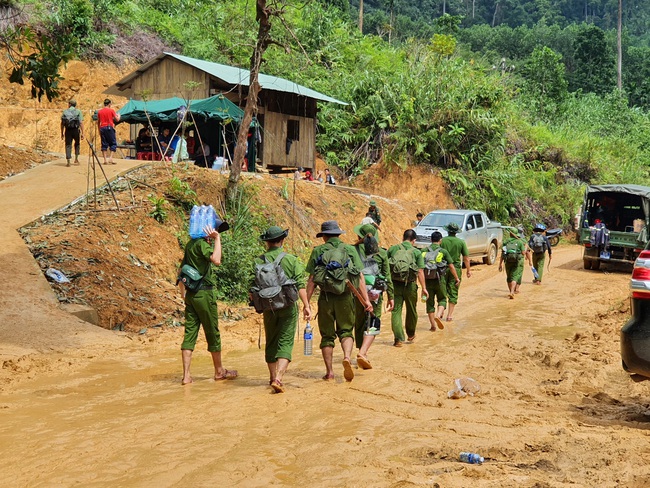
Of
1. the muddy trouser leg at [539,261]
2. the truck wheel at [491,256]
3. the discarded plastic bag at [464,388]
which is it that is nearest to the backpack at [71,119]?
the muddy trouser leg at [539,261]

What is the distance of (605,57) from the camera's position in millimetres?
64812

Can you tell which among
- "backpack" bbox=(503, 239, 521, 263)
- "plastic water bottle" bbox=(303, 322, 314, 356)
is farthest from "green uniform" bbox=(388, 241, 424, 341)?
"backpack" bbox=(503, 239, 521, 263)

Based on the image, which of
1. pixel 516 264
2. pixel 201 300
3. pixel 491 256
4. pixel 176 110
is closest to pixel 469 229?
pixel 491 256

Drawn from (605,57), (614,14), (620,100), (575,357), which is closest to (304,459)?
(575,357)

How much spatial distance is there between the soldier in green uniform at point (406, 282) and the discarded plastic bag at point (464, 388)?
3027 millimetres

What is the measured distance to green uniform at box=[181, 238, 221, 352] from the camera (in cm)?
886

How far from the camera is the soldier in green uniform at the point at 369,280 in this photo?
9.82 meters

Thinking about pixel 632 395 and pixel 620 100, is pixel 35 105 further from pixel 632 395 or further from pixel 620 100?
pixel 620 100

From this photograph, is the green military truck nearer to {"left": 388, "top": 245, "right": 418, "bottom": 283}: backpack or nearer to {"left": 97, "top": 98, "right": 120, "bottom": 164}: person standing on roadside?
{"left": 388, "top": 245, "right": 418, "bottom": 283}: backpack

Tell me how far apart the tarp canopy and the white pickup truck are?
6.40 metres

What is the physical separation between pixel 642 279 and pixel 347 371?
381cm

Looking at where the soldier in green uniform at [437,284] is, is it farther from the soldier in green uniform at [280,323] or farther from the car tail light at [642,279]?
the car tail light at [642,279]

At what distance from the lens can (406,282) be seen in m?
11.6

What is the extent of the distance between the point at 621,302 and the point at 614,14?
10038 cm
